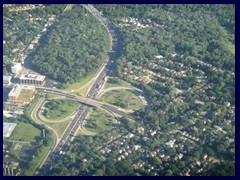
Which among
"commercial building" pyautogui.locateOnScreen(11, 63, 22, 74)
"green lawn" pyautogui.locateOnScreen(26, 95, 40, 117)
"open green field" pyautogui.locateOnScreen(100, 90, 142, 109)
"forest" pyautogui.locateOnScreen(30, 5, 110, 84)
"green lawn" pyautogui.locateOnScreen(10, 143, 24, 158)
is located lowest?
"green lawn" pyautogui.locateOnScreen(10, 143, 24, 158)

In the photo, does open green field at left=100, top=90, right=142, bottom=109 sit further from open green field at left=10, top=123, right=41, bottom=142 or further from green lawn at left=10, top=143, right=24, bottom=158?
green lawn at left=10, top=143, right=24, bottom=158

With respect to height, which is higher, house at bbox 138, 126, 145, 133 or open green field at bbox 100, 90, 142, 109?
open green field at bbox 100, 90, 142, 109

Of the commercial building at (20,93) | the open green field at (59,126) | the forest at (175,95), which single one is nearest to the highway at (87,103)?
the open green field at (59,126)

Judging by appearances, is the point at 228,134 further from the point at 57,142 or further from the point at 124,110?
the point at 57,142

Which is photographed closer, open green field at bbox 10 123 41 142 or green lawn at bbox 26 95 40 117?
open green field at bbox 10 123 41 142

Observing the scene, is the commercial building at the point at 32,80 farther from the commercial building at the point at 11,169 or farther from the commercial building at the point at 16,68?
the commercial building at the point at 11,169

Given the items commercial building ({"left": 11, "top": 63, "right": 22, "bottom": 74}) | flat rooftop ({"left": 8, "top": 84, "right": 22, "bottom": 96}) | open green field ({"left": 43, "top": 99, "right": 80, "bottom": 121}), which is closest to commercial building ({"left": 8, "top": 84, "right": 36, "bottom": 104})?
flat rooftop ({"left": 8, "top": 84, "right": 22, "bottom": 96})

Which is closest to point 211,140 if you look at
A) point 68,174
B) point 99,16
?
point 68,174
